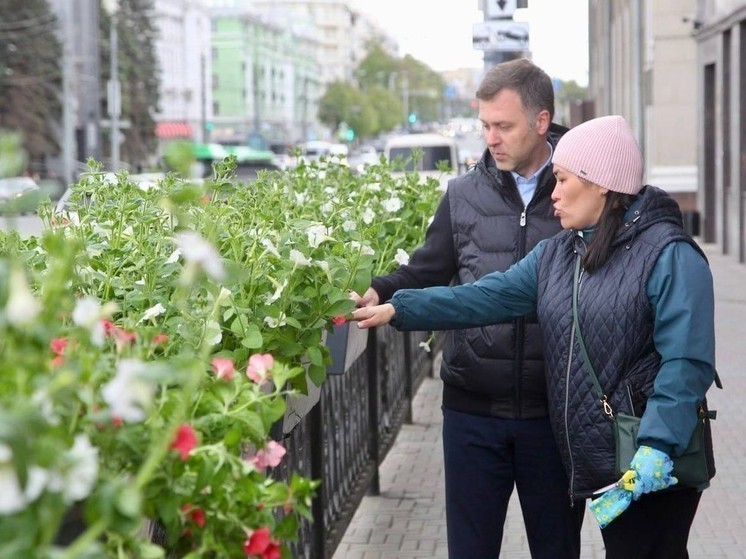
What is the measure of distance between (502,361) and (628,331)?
0.79 meters

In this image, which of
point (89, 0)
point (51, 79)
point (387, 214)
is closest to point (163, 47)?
point (89, 0)

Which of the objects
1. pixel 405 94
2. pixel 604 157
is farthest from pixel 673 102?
pixel 405 94

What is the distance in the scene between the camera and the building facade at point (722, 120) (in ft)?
69.7

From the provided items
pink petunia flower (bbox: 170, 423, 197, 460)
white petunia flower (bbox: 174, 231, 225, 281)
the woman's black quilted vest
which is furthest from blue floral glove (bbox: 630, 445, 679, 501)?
white petunia flower (bbox: 174, 231, 225, 281)

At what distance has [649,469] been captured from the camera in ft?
11.2

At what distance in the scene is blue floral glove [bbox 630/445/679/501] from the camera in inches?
134

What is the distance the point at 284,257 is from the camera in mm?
3795

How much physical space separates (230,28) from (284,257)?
133 metres

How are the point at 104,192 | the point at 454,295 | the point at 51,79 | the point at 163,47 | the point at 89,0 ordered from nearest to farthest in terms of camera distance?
the point at 454,295
the point at 104,192
the point at 51,79
the point at 89,0
the point at 163,47

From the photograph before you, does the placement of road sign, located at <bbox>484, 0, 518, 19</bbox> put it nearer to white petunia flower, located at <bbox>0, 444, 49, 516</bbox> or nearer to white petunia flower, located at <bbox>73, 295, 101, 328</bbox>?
white petunia flower, located at <bbox>73, 295, 101, 328</bbox>

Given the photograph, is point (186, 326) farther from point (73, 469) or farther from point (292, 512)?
point (73, 469)

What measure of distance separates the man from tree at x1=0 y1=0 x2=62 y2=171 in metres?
62.9

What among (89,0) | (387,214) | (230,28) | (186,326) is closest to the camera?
(186,326)

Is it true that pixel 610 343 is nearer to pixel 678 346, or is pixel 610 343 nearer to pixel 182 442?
pixel 678 346
